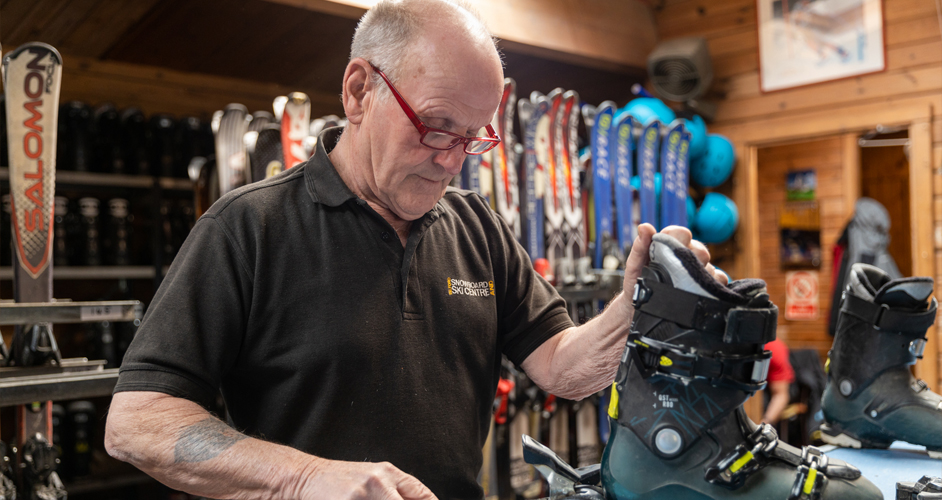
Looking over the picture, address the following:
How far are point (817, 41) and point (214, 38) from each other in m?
3.55

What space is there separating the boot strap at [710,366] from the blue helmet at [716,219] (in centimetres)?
352

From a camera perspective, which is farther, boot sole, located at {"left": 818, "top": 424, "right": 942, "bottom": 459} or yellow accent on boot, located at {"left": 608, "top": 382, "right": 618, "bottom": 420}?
boot sole, located at {"left": 818, "top": 424, "right": 942, "bottom": 459}

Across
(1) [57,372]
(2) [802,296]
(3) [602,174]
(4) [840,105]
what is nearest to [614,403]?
(1) [57,372]

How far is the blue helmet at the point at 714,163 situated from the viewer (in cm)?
431

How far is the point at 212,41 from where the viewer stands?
3676mm

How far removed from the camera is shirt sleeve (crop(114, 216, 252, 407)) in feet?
3.00

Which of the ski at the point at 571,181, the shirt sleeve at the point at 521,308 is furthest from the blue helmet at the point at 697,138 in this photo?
the shirt sleeve at the point at 521,308

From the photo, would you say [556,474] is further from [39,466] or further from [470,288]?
[39,466]

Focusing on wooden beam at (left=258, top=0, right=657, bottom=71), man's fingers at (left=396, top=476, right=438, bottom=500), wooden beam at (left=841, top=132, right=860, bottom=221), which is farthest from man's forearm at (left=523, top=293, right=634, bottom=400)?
wooden beam at (left=841, top=132, right=860, bottom=221)

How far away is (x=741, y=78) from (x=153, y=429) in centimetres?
448

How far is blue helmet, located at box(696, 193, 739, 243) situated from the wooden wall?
0.87ft

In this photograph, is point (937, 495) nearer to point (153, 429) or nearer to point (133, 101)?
point (153, 429)

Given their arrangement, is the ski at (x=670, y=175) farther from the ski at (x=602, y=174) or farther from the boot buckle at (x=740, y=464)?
the boot buckle at (x=740, y=464)

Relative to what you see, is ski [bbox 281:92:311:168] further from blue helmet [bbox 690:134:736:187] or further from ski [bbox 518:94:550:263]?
blue helmet [bbox 690:134:736:187]
